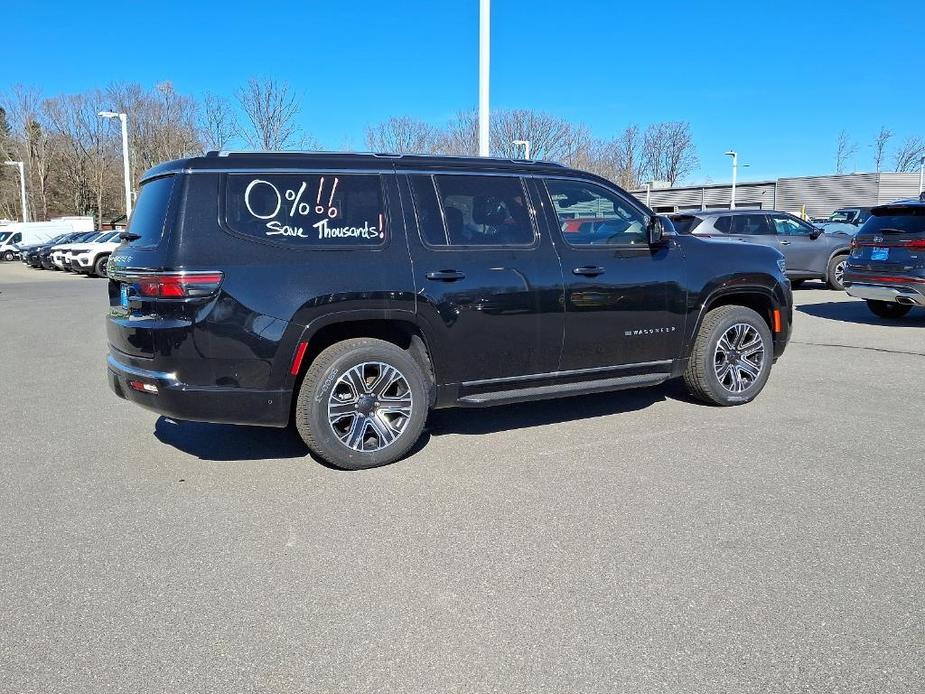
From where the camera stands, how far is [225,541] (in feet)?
12.1

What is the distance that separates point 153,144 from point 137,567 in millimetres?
48072

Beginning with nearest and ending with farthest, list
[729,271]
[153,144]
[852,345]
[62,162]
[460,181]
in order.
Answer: [460,181] → [729,271] → [852,345] → [153,144] → [62,162]

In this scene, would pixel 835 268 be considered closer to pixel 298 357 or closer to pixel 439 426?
pixel 439 426

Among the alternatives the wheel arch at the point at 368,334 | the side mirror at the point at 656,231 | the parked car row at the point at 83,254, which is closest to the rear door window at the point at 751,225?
the side mirror at the point at 656,231

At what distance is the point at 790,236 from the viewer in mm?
15414

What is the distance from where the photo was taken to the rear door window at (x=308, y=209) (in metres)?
4.42

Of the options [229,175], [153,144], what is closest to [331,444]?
[229,175]

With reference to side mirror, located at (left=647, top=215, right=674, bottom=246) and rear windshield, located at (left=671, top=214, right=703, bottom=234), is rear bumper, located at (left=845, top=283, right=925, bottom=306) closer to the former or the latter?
rear windshield, located at (left=671, top=214, right=703, bottom=234)

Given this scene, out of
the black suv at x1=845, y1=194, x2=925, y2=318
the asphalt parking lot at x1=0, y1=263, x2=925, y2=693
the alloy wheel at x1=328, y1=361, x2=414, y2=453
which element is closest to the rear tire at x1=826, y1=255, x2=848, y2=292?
the black suv at x1=845, y1=194, x2=925, y2=318

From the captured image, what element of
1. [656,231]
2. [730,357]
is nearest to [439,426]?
[656,231]

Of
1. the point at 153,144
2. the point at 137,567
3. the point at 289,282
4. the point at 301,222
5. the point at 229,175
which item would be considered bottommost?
the point at 137,567

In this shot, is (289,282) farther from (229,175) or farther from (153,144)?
(153,144)

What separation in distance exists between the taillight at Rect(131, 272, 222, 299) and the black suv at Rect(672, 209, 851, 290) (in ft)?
38.6

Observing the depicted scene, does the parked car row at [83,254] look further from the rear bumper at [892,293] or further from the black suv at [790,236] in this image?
the rear bumper at [892,293]
